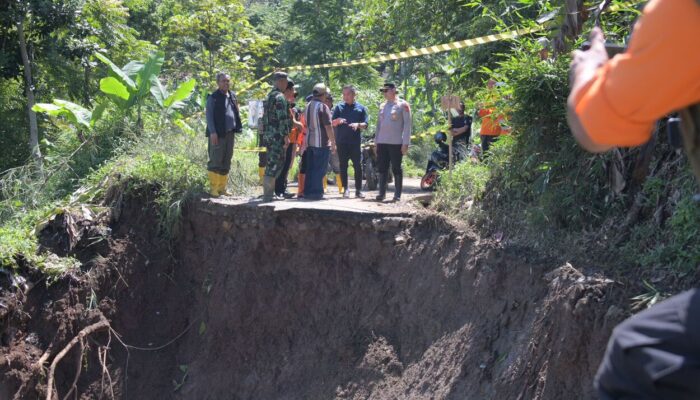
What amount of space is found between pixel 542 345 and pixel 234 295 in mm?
5329

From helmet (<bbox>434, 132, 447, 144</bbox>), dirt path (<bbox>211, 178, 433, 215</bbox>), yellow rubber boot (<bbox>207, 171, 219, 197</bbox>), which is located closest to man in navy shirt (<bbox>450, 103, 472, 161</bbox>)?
helmet (<bbox>434, 132, 447, 144</bbox>)

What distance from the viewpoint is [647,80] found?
2312 millimetres

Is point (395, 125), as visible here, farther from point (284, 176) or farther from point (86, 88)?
point (86, 88)

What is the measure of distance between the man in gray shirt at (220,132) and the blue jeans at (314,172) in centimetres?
114

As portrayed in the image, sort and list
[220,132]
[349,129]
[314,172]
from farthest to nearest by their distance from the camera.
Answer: [349,129] < [314,172] < [220,132]

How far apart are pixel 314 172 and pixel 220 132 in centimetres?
146

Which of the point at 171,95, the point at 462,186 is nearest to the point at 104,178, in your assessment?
the point at 171,95

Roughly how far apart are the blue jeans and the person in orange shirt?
9.42 metres

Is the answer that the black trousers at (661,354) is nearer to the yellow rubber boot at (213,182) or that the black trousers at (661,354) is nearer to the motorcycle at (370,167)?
the yellow rubber boot at (213,182)

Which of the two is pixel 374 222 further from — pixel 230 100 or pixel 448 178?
pixel 230 100

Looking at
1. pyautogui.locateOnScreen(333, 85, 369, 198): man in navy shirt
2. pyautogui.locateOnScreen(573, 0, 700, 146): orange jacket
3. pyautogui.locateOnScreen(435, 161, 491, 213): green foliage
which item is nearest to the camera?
pyautogui.locateOnScreen(573, 0, 700, 146): orange jacket

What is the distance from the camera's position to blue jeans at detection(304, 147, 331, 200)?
39.0 ft

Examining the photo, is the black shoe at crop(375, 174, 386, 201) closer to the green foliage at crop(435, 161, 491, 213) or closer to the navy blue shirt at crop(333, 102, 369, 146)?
the navy blue shirt at crop(333, 102, 369, 146)

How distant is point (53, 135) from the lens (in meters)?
17.4
